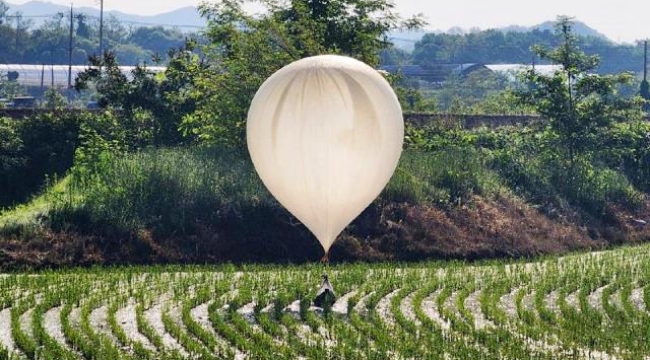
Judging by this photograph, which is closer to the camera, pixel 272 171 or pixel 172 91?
pixel 272 171

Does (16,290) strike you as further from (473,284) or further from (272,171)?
(473,284)

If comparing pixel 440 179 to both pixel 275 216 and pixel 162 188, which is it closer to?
pixel 275 216

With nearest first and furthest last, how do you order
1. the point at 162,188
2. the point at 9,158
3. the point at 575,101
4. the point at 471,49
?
the point at 162,188 → the point at 9,158 → the point at 575,101 → the point at 471,49

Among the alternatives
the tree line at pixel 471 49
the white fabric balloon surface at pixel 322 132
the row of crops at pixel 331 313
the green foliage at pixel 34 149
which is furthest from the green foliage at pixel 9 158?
the tree line at pixel 471 49

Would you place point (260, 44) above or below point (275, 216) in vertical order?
above

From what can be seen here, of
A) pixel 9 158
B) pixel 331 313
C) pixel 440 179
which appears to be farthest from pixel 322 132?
pixel 9 158

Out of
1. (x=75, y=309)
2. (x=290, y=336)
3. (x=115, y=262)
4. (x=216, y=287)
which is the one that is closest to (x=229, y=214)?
(x=115, y=262)
